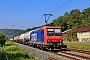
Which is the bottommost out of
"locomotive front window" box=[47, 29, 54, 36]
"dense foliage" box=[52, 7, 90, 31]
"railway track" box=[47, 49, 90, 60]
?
"railway track" box=[47, 49, 90, 60]

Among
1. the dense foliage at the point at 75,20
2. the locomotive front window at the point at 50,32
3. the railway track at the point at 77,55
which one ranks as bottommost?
the railway track at the point at 77,55

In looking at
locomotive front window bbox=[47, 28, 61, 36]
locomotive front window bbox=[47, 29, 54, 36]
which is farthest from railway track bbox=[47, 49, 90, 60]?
locomotive front window bbox=[47, 29, 54, 36]

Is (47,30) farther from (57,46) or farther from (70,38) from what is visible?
(70,38)

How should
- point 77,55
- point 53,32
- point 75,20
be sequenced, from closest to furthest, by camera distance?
point 77,55, point 53,32, point 75,20

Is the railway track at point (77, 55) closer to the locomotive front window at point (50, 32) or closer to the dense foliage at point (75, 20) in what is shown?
the locomotive front window at point (50, 32)

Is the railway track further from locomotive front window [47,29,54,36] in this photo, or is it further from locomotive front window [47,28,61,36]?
locomotive front window [47,29,54,36]

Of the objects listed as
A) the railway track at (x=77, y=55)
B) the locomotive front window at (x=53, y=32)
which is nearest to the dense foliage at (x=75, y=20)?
the locomotive front window at (x=53, y=32)

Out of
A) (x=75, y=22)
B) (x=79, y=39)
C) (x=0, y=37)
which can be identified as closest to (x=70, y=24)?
(x=75, y=22)

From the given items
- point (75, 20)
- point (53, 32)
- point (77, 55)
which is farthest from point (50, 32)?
point (75, 20)

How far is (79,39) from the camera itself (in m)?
67.2

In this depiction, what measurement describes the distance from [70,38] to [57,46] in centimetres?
3602

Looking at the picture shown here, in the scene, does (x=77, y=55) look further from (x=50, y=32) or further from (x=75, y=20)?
(x=75, y=20)

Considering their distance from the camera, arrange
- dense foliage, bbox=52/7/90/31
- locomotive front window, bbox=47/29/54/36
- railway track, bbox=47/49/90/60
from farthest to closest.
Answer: dense foliage, bbox=52/7/90/31
locomotive front window, bbox=47/29/54/36
railway track, bbox=47/49/90/60

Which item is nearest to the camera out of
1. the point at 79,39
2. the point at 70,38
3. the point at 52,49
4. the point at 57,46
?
the point at 57,46
